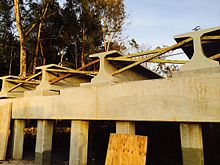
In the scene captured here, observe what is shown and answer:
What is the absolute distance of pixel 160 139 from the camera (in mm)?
9891

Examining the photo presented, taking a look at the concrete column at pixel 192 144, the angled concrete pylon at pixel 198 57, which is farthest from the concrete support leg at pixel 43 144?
the angled concrete pylon at pixel 198 57

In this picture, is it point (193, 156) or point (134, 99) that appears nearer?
point (193, 156)

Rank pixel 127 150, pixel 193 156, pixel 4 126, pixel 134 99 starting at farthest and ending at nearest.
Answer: pixel 4 126 < pixel 134 99 < pixel 193 156 < pixel 127 150

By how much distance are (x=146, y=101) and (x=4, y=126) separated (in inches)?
217

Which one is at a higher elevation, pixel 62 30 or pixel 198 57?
pixel 62 30

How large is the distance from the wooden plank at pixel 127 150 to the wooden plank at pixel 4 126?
5.54m

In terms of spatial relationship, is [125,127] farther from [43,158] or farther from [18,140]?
[18,140]

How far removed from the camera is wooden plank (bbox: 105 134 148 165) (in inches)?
124

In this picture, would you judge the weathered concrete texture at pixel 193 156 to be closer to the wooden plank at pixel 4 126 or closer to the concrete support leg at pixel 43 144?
the concrete support leg at pixel 43 144

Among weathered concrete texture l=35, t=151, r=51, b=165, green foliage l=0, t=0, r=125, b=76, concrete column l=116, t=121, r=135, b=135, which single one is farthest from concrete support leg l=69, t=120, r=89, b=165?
green foliage l=0, t=0, r=125, b=76

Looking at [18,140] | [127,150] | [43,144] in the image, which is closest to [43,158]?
[43,144]

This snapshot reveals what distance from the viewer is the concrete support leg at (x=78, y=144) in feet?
17.9

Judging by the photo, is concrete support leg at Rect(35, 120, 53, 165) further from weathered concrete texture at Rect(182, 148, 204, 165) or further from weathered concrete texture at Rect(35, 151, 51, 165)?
weathered concrete texture at Rect(182, 148, 204, 165)

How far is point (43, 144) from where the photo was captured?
21.3ft
